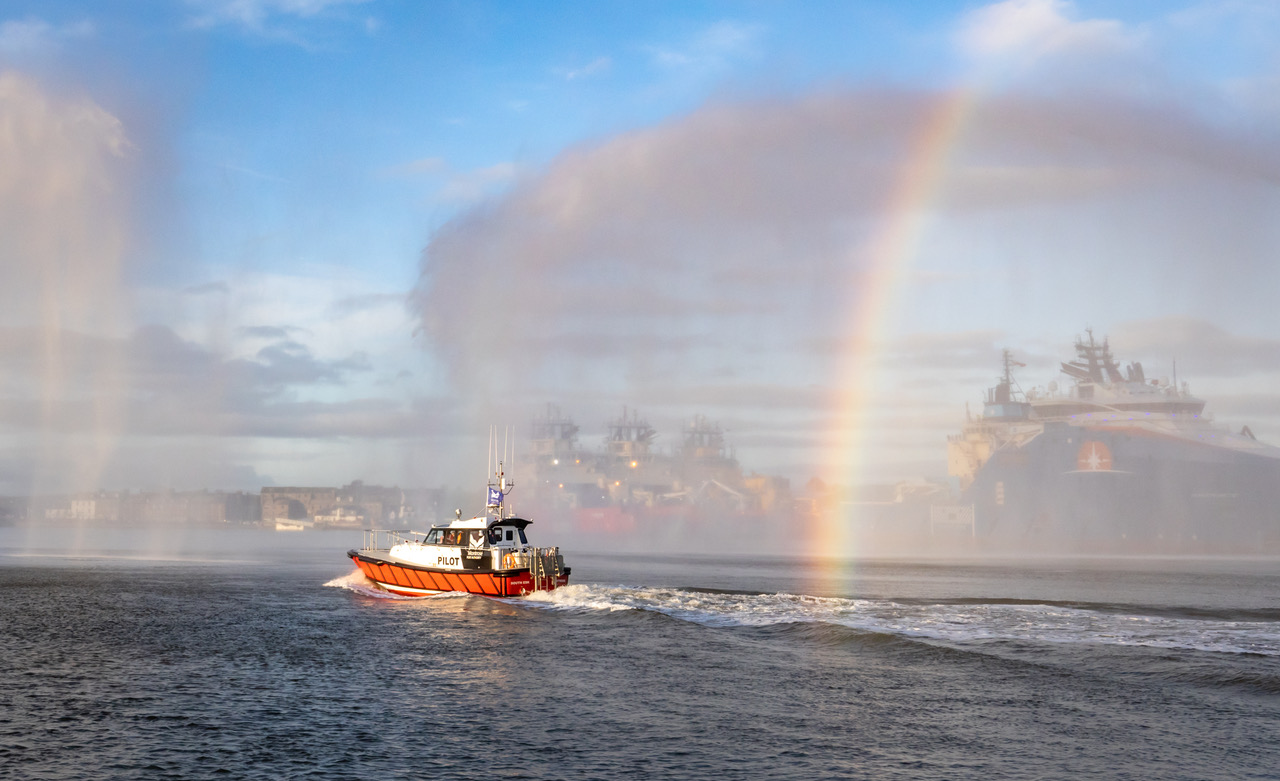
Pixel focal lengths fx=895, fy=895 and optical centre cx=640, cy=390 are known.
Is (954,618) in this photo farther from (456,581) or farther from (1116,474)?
(1116,474)

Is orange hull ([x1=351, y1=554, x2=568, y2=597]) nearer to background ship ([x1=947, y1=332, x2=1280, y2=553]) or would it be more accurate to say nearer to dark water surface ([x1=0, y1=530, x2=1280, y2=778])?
dark water surface ([x1=0, y1=530, x2=1280, y2=778])

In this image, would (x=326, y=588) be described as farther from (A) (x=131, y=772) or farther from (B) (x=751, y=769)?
(B) (x=751, y=769)

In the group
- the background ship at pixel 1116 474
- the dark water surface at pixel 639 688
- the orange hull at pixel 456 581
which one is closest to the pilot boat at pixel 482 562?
the orange hull at pixel 456 581

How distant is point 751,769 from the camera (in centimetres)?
1809

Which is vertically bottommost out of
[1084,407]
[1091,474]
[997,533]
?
Result: [997,533]

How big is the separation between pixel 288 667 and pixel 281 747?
10961mm

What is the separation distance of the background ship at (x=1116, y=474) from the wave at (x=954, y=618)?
83253 millimetres

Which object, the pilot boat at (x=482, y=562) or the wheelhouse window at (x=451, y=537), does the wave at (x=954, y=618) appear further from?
the wheelhouse window at (x=451, y=537)

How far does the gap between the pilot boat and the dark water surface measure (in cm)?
112

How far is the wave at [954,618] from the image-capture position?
1393 inches

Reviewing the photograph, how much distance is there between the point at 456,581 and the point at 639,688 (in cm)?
2678

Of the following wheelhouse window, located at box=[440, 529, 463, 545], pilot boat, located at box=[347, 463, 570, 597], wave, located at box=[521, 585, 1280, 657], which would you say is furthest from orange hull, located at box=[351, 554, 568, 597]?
wheelhouse window, located at box=[440, 529, 463, 545]

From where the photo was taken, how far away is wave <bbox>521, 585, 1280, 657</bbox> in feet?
116

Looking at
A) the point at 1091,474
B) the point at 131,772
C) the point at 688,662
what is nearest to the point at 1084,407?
the point at 1091,474
